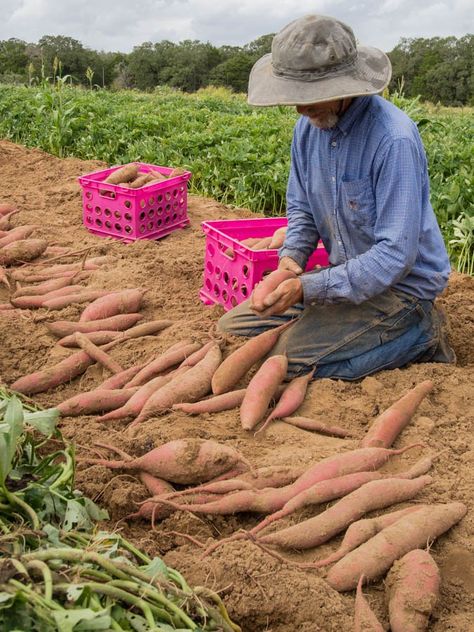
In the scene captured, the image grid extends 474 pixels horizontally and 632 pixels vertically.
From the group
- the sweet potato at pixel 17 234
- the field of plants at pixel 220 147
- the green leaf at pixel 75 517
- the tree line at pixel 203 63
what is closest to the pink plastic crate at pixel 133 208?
the sweet potato at pixel 17 234

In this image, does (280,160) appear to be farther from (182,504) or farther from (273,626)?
(273,626)

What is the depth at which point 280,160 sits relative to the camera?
24.5 feet

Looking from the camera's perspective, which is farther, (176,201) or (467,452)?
(176,201)

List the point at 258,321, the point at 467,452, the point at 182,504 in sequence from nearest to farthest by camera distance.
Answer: the point at 182,504
the point at 467,452
the point at 258,321

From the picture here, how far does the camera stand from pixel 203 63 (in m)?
60.2

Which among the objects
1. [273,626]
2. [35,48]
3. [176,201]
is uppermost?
[35,48]

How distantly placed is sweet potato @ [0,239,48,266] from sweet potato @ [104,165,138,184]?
921mm

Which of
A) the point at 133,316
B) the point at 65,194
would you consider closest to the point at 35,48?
the point at 65,194

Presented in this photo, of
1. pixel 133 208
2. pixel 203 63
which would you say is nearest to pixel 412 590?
pixel 133 208

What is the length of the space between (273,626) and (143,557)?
0.45 m

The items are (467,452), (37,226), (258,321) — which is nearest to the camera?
(467,452)

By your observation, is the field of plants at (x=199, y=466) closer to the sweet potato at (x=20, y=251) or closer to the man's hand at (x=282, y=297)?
the sweet potato at (x=20, y=251)

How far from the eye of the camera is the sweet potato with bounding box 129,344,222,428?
127 inches

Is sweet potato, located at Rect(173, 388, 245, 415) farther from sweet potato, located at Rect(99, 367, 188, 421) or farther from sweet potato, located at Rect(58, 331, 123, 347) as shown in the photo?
sweet potato, located at Rect(58, 331, 123, 347)
